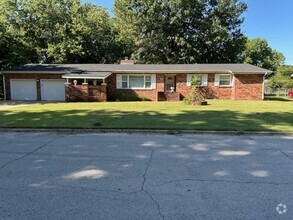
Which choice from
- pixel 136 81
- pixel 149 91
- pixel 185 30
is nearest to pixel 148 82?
pixel 149 91

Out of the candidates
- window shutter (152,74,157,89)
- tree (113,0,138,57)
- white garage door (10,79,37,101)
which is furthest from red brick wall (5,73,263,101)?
tree (113,0,138,57)

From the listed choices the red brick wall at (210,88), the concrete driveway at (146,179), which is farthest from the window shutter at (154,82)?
the concrete driveway at (146,179)

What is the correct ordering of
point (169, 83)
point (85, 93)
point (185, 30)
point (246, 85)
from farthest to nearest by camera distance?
point (185, 30) < point (169, 83) < point (246, 85) < point (85, 93)

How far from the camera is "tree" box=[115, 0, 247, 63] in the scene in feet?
111

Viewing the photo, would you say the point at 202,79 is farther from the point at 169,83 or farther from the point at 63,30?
the point at 63,30

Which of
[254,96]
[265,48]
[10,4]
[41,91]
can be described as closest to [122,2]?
[10,4]

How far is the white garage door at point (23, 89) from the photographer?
24594 mm

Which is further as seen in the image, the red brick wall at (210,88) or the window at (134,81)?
the window at (134,81)

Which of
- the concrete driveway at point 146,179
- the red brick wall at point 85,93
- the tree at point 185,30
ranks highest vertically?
the tree at point 185,30

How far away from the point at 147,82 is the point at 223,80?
673 cm

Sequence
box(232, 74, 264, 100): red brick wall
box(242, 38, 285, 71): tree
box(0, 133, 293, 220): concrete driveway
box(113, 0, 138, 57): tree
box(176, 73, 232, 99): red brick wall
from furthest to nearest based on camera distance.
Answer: box(242, 38, 285, 71): tree
box(113, 0, 138, 57): tree
box(176, 73, 232, 99): red brick wall
box(232, 74, 264, 100): red brick wall
box(0, 133, 293, 220): concrete driveway

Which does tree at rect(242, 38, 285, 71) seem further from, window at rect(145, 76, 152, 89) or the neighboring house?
window at rect(145, 76, 152, 89)

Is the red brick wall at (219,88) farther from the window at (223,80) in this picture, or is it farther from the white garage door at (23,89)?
the white garage door at (23,89)

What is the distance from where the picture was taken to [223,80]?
24.6 metres
